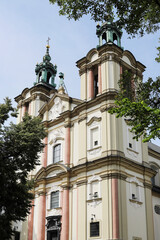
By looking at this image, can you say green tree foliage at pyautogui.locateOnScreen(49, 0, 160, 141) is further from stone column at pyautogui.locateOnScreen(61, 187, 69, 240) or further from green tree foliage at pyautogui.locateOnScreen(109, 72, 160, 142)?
stone column at pyautogui.locateOnScreen(61, 187, 69, 240)

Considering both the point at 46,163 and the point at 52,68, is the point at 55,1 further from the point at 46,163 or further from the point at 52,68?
the point at 52,68

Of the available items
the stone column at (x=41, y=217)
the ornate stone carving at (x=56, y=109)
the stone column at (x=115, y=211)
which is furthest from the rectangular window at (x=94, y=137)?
the stone column at (x=41, y=217)

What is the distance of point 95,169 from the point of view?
21.7 metres

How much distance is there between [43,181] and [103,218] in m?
6.99

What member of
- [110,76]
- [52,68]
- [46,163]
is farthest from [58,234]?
[52,68]

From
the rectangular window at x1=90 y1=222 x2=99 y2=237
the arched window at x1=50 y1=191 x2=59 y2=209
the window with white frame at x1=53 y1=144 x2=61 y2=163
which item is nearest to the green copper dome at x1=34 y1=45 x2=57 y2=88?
the window with white frame at x1=53 y1=144 x2=61 y2=163

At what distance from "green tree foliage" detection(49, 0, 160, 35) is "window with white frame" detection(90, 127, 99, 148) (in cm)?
1129

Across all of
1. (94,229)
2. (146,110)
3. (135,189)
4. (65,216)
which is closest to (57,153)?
(65,216)

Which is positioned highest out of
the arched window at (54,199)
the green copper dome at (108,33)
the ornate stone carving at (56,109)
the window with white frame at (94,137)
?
the green copper dome at (108,33)

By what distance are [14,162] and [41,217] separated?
25.9 ft

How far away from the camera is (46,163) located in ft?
86.6

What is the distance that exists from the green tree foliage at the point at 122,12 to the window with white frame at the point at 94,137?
37.0ft

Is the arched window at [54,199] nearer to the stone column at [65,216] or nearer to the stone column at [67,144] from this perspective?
the stone column at [65,216]

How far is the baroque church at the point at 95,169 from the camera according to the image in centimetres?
2027
